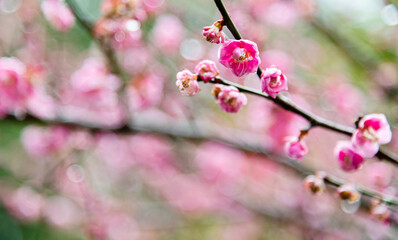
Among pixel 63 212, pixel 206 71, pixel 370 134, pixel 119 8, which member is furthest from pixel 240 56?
pixel 63 212

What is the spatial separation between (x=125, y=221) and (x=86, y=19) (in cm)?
296

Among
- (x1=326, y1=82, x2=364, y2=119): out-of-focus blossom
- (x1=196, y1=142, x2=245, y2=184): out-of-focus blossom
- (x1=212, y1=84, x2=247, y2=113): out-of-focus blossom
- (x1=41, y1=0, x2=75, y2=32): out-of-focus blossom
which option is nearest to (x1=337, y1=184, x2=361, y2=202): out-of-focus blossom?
(x1=212, y1=84, x2=247, y2=113): out-of-focus blossom

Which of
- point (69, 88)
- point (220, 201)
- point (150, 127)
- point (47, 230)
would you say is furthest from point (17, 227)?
point (150, 127)

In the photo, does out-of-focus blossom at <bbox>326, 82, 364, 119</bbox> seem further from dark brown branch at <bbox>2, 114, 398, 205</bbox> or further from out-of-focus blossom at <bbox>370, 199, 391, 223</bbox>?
out-of-focus blossom at <bbox>370, 199, 391, 223</bbox>

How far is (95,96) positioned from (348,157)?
5.68 feet

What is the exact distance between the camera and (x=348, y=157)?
3.75 ft

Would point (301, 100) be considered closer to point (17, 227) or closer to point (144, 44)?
point (144, 44)

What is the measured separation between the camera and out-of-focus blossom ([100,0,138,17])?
158cm

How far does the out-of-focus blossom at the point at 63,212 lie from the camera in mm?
4422

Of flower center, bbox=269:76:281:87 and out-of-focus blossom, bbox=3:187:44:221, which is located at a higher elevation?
flower center, bbox=269:76:281:87

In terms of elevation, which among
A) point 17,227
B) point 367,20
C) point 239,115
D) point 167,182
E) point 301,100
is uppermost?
point 367,20

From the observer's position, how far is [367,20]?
3609 millimetres

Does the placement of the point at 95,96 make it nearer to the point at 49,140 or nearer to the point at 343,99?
the point at 49,140

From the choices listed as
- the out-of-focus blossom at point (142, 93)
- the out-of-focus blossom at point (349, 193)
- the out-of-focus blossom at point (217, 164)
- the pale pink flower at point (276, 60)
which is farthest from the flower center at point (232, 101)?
the out-of-focus blossom at point (217, 164)
